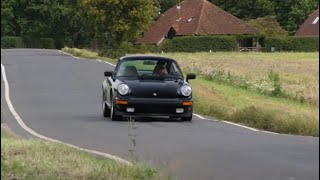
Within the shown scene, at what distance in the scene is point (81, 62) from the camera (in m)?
37.8

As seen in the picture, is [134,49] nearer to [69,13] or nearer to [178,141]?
[178,141]

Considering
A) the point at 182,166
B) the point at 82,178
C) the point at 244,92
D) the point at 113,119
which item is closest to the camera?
the point at 82,178

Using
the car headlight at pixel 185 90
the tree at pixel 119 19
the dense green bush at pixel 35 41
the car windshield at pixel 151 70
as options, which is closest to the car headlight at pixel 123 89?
the car windshield at pixel 151 70

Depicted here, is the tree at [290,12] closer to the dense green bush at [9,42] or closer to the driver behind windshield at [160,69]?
the dense green bush at [9,42]

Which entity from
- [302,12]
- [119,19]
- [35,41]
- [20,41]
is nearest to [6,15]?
[302,12]

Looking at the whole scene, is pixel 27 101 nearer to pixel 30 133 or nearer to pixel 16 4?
pixel 30 133

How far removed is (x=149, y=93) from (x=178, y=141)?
3.48m

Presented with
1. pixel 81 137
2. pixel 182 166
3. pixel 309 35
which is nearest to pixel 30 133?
pixel 81 137

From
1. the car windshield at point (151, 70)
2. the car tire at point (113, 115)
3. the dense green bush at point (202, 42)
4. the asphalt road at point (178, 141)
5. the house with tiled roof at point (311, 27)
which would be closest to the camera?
the house with tiled roof at point (311, 27)

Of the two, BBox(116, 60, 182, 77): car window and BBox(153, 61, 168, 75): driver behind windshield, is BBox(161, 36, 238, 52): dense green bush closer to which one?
BBox(116, 60, 182, 77): car window

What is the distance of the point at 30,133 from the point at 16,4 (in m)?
8.91

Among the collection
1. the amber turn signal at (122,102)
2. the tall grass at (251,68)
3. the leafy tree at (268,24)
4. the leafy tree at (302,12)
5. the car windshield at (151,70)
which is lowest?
the tall grass at (251,68)

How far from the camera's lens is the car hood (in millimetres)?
15164

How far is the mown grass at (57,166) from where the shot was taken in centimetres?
631
